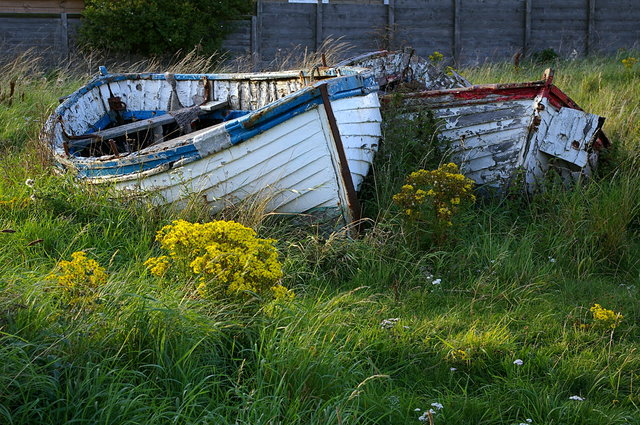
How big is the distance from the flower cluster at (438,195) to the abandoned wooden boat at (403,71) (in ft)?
8.72

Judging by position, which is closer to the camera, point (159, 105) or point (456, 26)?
point (159, 105)

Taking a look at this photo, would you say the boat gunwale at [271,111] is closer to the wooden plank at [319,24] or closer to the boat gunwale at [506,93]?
the boat gunwale at [506,93]

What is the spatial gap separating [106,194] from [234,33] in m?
12.5

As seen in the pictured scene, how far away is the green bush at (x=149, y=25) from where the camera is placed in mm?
15727

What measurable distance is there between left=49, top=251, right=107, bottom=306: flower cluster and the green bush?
1217cm

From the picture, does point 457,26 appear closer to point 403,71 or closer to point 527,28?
point 527,28

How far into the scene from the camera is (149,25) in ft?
51.5

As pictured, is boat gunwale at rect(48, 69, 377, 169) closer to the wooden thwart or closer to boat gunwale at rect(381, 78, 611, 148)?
boat gunwale at rect(381, 78, 611, 148)

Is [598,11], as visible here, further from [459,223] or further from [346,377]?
[346,377]

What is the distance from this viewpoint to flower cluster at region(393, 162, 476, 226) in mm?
5387

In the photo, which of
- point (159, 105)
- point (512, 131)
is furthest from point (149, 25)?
point (512, 131)

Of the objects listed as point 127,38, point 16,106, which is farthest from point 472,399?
point 127,38

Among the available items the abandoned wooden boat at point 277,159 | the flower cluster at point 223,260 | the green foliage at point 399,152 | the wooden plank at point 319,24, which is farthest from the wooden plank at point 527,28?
the flower cluster at point 223,260

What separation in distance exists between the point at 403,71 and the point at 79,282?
17.9 ft
